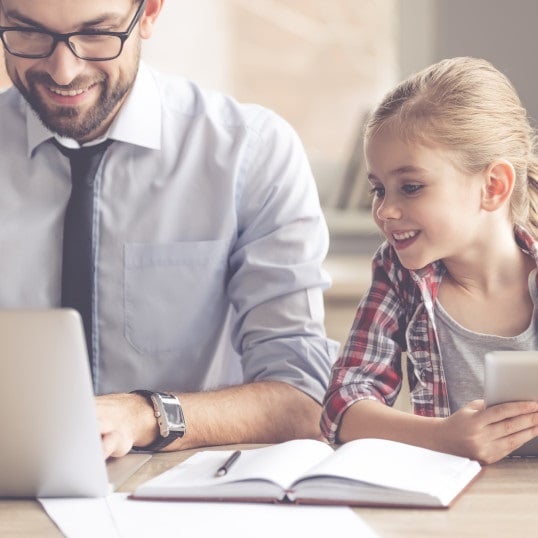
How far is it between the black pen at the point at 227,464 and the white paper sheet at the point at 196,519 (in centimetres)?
6

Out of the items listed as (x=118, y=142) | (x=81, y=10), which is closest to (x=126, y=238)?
(x=118, y=142)

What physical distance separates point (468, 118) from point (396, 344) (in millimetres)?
376

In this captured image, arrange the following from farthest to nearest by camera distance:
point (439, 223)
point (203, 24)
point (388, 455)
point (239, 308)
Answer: point (203, 24), point (239, 308), point (439, 223), point (388, 455)

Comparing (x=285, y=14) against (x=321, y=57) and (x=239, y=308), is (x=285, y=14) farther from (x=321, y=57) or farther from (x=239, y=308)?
(x=239, y=308)

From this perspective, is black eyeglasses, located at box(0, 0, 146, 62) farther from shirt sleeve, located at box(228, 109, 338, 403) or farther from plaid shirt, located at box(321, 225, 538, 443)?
plaid shirt, located at box(321, 225, 538, 443)

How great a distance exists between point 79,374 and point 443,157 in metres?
0.78

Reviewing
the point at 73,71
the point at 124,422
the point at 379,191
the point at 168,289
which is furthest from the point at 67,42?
the point at 124,422

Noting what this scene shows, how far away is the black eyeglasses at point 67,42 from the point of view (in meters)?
1.81

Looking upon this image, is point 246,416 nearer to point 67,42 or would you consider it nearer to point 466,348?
point 466,348

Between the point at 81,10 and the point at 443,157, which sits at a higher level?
the point at 81,10

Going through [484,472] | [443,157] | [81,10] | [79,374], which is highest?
[81,10]

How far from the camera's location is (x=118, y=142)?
1.94m

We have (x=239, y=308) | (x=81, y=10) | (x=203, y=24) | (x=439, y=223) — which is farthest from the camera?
(x=203, y=24)

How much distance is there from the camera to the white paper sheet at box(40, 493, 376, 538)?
1.07 meters
